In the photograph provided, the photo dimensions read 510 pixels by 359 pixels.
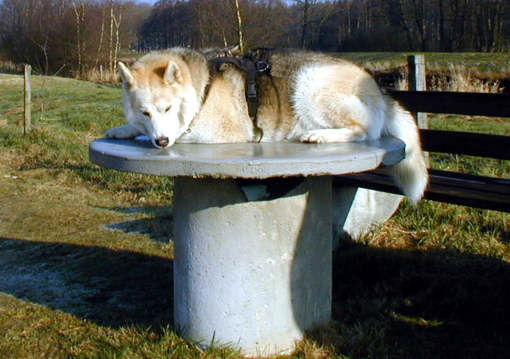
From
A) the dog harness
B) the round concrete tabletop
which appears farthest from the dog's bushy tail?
the dog harness

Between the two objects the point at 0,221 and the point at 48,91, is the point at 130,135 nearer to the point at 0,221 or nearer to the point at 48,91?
the point at 0,221

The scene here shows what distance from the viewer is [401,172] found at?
334 centimetres

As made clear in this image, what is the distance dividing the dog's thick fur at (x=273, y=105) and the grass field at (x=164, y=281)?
2.42 feet

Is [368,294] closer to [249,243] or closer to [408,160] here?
[408,160]

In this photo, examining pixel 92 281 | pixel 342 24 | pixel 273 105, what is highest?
pixel 342 24

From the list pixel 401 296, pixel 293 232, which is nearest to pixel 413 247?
pixel 401 296

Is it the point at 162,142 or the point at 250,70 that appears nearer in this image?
the point at 162,142

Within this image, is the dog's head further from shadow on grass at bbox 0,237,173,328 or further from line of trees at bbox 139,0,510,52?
line of trees at bbox 139,0,510,52

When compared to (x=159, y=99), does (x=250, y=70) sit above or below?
above

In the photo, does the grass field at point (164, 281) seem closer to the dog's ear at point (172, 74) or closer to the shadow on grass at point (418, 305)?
the shadow on grass at point (418, 305)

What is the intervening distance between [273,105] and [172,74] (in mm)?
634

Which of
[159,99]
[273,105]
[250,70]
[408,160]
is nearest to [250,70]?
[250,70]

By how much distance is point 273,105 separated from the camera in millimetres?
3338

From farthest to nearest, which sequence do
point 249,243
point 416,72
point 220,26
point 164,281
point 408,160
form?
1. point 220,26
2. point 416,72
3. point 164,281
4. point 408,160
5. point 249,243
